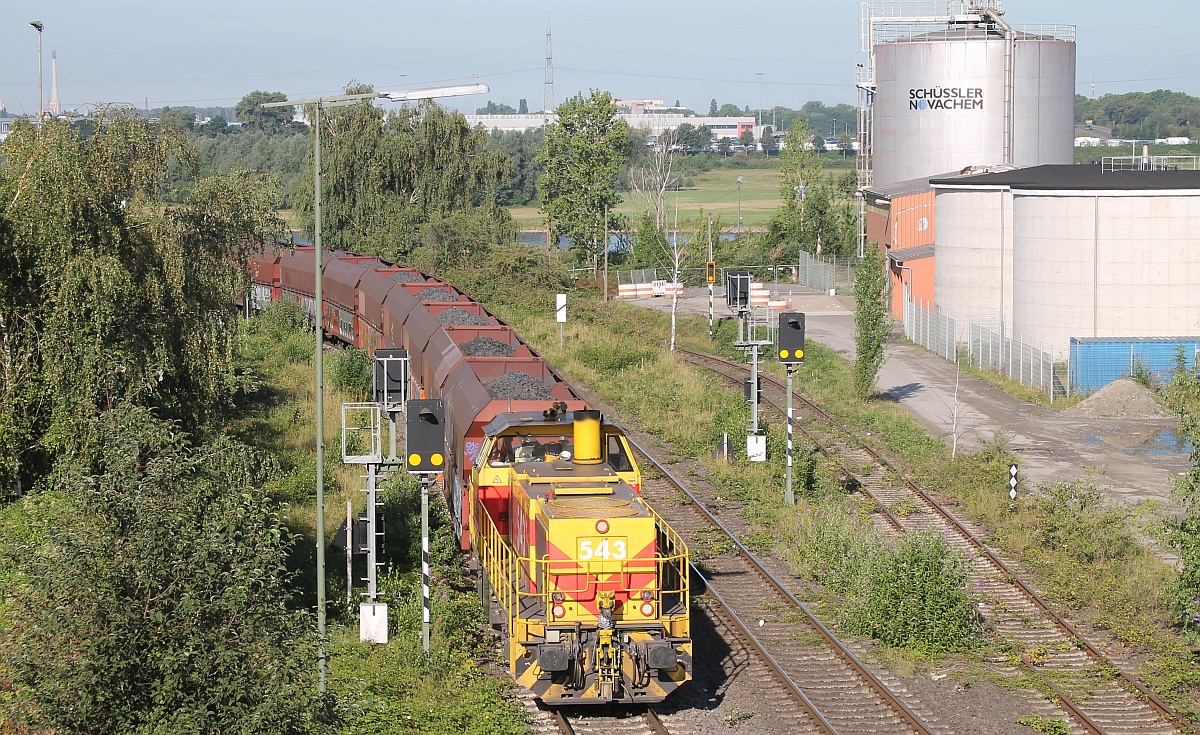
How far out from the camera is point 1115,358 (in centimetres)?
4362

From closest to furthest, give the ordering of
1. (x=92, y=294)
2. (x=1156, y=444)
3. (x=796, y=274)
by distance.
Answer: (x=92, y=294) → (x=1156, y=444) → (x=796, y=274)

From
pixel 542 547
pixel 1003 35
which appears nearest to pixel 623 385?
pixel 542 547

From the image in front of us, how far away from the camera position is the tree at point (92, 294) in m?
21.8

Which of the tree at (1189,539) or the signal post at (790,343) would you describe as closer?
the tree at (1189,539)

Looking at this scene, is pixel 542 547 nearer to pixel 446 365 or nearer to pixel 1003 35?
A: pixel 446 365

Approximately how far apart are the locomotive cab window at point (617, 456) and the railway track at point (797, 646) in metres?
3.71

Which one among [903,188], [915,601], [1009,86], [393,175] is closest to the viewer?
[915,601]

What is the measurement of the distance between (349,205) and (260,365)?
3621 centimetres

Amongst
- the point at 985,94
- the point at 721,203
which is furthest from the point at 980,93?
the point at 721,203

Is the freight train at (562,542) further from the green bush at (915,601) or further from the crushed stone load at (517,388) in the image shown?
the green bush at (915,601)

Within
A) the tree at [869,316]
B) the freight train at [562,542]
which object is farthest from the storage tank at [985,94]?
the freight train at [562,542]

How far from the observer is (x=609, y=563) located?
16031mm

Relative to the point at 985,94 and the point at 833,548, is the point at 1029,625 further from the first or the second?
the point at 985,94

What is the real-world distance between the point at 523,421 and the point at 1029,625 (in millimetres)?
9664
